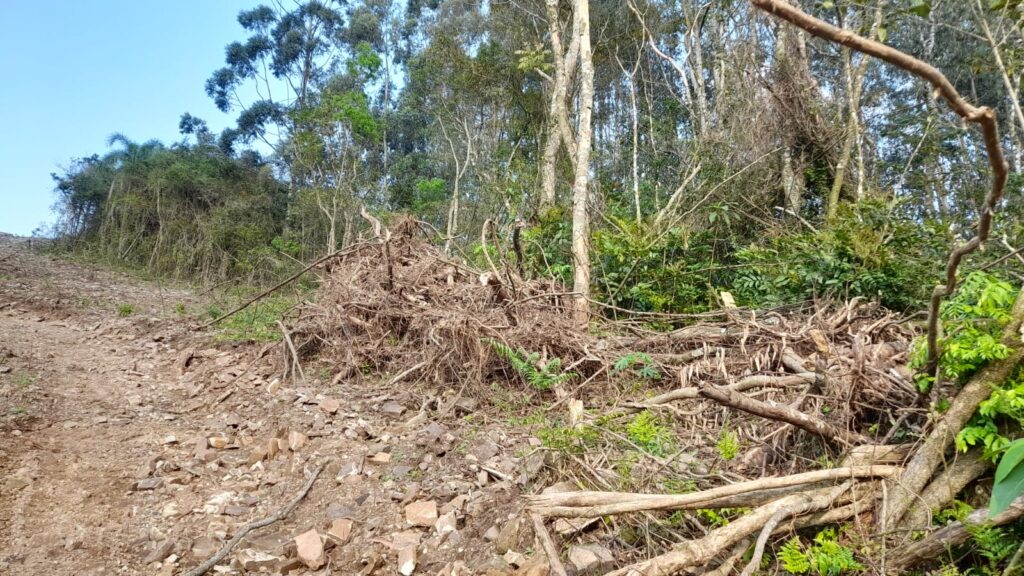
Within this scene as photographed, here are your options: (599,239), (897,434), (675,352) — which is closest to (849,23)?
(599,239)

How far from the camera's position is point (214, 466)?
3.77m

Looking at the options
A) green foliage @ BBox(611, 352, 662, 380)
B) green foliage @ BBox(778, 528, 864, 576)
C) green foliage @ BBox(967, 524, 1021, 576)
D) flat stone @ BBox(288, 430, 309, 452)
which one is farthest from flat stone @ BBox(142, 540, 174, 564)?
green foliage @ BBox(967, 524, 1021, 576)

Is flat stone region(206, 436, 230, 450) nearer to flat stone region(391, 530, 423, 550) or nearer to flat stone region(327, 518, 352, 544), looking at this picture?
flat stone region(327, 518, 352, 544)

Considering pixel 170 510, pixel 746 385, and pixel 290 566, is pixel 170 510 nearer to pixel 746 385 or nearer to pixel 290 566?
pixel 290 566

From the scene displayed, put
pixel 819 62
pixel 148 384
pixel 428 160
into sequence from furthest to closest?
1. pixel 428 160
2. pixel 819 62
3. pixel 148 384

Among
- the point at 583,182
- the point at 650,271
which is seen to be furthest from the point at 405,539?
the point at 650,271

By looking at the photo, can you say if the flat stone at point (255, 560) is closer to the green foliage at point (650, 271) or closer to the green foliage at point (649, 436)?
the green foliage at point (649, 436)

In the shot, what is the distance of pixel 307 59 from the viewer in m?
20.0

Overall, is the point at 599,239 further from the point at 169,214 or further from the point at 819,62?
the point at 169,214

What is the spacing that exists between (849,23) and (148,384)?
34.4 feet

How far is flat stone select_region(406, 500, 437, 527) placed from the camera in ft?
9.89

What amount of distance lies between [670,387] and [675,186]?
741 cm

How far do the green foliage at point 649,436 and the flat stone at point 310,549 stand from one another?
5.65ft

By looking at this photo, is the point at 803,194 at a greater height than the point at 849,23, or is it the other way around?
the point at 849,23
